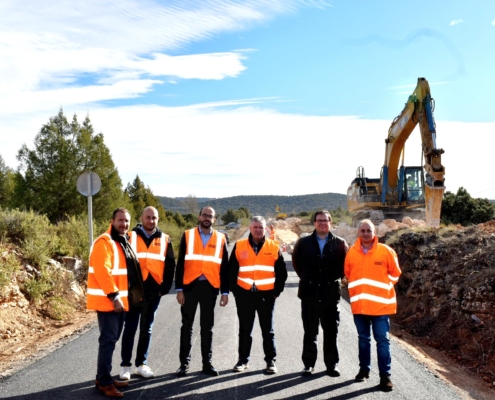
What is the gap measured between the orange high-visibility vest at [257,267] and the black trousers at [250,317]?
120 millimetres

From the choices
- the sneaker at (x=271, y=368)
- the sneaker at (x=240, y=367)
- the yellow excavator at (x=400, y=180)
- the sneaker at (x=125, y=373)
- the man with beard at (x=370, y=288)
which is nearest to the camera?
the sneaker at (x=125, y=373)

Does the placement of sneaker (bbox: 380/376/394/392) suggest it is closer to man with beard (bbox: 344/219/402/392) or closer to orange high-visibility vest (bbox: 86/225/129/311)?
man with beard (bbox: 344/219/402/392)

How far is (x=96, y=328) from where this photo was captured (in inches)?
391

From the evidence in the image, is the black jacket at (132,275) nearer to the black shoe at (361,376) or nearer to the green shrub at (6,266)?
the black shoe at (361,376)

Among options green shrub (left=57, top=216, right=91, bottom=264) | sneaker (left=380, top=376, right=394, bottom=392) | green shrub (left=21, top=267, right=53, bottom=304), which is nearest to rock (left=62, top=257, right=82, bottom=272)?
green shrub (left=57, top=216, right=91, bottom=264)

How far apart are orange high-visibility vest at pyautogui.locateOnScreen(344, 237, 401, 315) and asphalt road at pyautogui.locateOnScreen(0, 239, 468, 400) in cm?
89

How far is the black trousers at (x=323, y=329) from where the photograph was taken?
6.95 meters

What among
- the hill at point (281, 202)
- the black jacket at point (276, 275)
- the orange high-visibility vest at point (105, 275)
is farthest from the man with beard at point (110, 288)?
the hill at point (281, 202)

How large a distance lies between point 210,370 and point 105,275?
6.03ft

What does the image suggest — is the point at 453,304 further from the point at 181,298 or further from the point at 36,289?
the point at 36,289

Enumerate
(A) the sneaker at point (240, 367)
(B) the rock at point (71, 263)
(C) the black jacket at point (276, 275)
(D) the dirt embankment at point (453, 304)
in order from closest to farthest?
1. (A) the sneaker at point (240, 367)
2. (C) the black jacket at point (276, 275)
3. (D) the dirt embankment at point (453, 304)
4. (B) the rock at point (71, 263)

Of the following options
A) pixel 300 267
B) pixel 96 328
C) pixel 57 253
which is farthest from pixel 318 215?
pixel 57 253

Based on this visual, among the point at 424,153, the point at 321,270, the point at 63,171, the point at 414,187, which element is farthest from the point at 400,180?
the point at 321,270

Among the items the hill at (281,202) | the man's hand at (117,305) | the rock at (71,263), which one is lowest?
the rock at (71,263)
